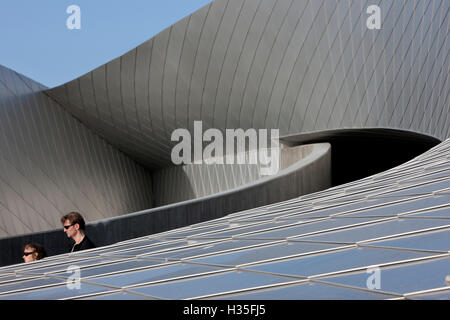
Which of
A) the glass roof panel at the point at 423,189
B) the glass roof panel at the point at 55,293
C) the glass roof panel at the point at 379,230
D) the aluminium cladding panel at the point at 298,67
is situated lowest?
the glass roof panel at the point at 55,293

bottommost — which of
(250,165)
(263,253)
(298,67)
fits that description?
(263,253)

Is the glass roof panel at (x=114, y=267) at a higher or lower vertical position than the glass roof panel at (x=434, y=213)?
lower

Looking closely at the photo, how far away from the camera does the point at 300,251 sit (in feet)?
15.6

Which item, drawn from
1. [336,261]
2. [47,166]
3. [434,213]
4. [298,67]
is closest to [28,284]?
[336,261]

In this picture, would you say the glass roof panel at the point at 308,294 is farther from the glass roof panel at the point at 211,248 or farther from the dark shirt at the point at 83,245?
the dark shirt at the point at 83,245

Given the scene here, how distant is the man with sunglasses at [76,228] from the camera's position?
705 cm

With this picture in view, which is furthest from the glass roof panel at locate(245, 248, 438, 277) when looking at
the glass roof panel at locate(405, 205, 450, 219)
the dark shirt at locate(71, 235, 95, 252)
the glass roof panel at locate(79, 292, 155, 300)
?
the dark shirt at locate(71, 235, 95, 252)

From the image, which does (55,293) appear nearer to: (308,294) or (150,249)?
(308,294)

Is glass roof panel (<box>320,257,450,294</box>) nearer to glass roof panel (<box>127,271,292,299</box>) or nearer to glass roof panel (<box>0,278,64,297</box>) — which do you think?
glass roof panel (<box>127,271,292,299</box>)

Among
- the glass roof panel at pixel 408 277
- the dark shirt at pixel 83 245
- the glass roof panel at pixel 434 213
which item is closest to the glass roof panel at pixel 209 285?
the glass roof panel at pixel 408 277

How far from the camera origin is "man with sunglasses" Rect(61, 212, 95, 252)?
23.1 ft

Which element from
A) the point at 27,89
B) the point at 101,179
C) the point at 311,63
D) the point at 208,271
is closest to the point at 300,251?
the point at 208,271

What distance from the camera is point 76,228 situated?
284 inches

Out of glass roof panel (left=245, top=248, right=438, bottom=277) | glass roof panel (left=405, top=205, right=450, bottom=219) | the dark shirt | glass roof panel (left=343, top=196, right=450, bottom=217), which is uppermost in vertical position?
glass roof panel (left=343, top=196, right=450, bottom=217)
